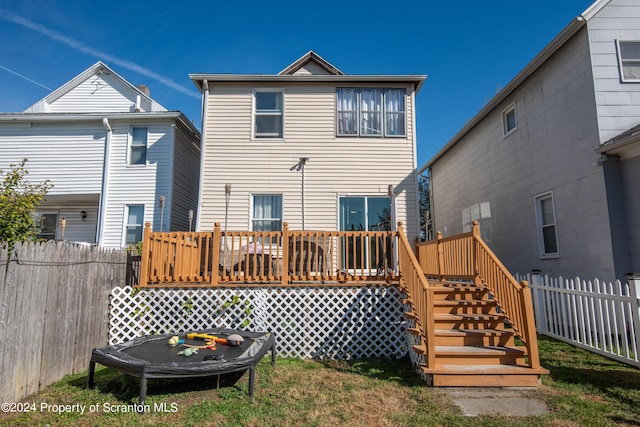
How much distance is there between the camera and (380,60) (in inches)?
524

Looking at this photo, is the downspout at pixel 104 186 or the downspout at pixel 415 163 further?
the downspout at pixel 104 186

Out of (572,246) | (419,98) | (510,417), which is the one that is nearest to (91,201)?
(419,98)

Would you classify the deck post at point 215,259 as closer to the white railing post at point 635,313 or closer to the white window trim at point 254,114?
the white window trim at point 254,114

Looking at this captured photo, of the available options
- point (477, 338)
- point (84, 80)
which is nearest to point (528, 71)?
point (477, 338)

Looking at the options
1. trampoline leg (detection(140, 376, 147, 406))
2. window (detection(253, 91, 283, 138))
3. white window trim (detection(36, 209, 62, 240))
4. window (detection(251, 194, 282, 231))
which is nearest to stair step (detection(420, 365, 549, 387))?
trampoline leg (detection(140, 376, 147, 406))

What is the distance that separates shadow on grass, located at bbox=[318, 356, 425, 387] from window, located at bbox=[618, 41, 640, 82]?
285 inches

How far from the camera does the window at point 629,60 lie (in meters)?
7.19

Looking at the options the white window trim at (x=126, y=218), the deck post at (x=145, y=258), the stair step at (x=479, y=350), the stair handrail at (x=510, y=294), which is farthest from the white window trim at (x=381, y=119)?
the stair step at (x=479, y=350)

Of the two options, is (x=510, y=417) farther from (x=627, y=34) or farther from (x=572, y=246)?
(x=627, y=34)

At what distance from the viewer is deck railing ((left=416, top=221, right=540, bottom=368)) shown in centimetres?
464

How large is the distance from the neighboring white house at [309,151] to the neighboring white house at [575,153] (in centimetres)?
296

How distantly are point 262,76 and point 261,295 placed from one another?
6408 mm

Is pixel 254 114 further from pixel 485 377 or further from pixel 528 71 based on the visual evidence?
pixel 485 377

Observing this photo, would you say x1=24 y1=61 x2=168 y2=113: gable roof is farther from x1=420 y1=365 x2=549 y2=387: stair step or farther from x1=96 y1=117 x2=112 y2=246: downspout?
x1=420 y1=365 x2=549 y2=387: stair step
